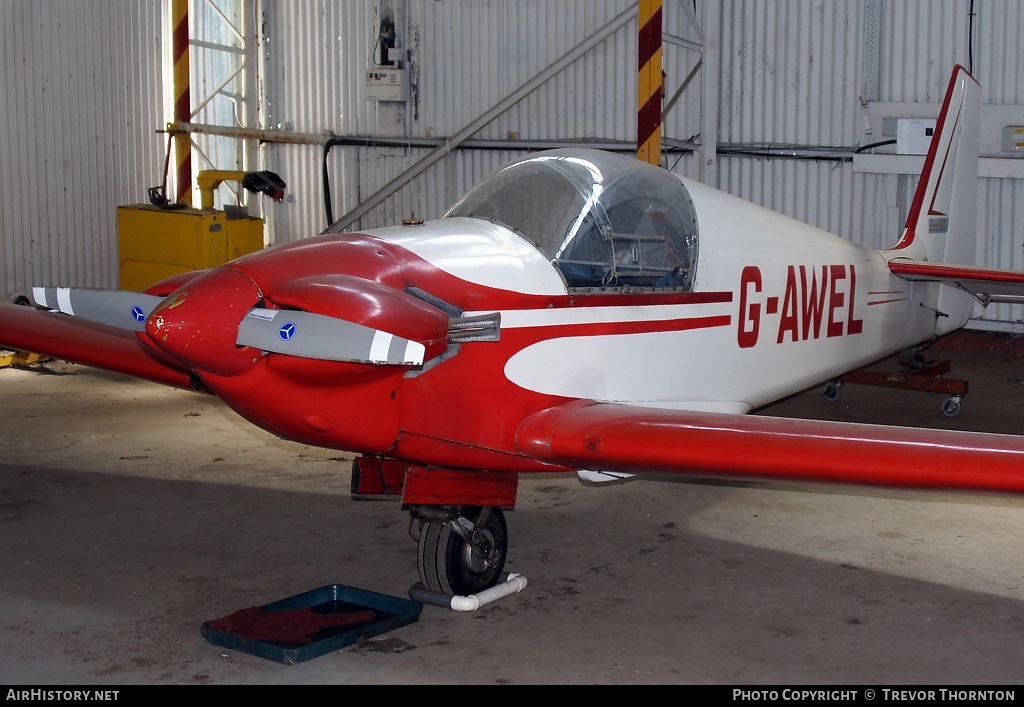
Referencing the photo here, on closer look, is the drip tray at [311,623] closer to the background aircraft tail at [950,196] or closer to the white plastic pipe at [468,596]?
the white plastic pipe at [468,596]

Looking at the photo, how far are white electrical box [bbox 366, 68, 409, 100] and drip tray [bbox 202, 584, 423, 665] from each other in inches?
342

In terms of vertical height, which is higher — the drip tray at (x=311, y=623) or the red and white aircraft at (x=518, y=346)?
the red and white aircraft at (x=518, y=346)

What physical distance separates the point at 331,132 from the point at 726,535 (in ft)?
28.6

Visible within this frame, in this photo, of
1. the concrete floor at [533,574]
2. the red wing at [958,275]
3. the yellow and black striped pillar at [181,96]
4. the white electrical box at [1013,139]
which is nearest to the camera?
the concrete floor at [533,574]

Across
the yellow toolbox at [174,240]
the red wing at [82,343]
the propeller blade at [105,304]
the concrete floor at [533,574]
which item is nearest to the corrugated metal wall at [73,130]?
the yellow toolbox at [174,240]

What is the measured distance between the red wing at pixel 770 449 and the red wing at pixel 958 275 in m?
3.21

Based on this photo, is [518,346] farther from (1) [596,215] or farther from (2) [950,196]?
(2) [950,196]

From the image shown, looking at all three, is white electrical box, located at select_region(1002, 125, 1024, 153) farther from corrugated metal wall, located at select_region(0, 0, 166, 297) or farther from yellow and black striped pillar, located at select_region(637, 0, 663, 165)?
corrugated metal wall, located at select_region(0, 0, 166, 297)

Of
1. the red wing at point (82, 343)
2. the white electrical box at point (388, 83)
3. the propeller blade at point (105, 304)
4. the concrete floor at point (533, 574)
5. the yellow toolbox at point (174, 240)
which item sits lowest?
the concrete floor at point (533, 574)

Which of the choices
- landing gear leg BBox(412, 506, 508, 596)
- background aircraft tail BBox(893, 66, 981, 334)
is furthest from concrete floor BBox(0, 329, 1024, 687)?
background aircraft tail BBox(893, 66, 981, 334)

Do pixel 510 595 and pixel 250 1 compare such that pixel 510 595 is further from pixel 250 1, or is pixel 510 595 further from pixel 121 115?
pixel 250 1

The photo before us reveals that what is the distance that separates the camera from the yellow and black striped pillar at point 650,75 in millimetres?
8352

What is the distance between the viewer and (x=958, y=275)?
262 inches

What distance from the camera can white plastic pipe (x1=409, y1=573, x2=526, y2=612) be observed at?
434 centimetres
